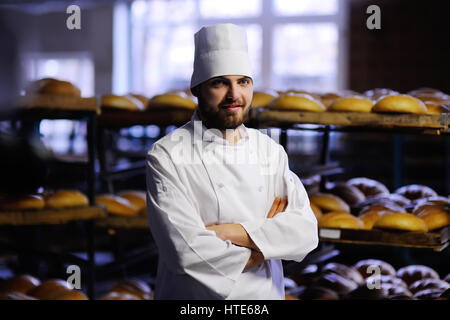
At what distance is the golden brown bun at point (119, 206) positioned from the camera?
2732mm

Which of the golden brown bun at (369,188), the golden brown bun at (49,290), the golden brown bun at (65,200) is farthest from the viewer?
the golden brown bun at (369,188)

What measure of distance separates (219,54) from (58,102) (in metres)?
1.10

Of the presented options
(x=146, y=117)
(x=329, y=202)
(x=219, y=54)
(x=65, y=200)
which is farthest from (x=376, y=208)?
(x=65, y=200)

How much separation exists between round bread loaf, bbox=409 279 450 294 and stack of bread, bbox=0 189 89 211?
5.34ft

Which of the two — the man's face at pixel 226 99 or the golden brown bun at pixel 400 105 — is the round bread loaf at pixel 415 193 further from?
the man's face at pixel 226 99

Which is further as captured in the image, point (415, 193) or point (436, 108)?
point (415, 193)

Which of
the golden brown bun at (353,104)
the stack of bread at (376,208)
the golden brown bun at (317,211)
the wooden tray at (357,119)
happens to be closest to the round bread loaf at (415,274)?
the stack of bread at (376,208)

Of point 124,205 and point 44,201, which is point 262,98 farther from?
point 44,201

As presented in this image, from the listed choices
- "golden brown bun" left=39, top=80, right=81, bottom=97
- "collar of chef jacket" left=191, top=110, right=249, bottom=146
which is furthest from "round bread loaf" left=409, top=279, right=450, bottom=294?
"golden brown bun" left=39, top=80, right=81, bottom=97

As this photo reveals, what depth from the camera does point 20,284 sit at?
244cm

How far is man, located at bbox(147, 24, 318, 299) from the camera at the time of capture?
153cm

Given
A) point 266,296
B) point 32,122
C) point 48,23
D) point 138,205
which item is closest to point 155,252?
point 138,205

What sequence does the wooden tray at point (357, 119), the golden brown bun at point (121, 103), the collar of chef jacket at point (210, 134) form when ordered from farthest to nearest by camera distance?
the golden brown bun at point (121, 103), the wooden tray at point (357, 119), the collar of chef jacket at point (210, 134)

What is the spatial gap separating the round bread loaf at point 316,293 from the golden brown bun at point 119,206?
90 centimetres
